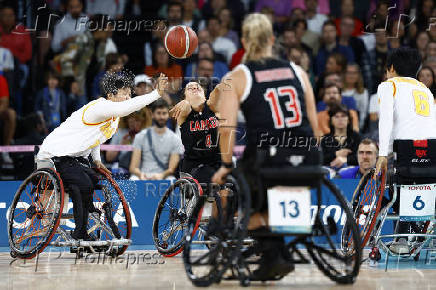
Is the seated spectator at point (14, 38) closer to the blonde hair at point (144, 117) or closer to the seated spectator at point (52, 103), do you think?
the seated spectator at point (52, 103)

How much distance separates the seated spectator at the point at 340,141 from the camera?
12.2 m

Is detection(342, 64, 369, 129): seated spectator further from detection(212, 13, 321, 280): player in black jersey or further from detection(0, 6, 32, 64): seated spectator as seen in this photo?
detection(212, 13, 321, 280): player in black jersey

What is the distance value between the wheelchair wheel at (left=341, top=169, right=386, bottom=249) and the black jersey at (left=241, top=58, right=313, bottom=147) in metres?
2.03

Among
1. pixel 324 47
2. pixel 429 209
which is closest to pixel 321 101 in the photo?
pixel 324 47

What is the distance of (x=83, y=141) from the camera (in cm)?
919

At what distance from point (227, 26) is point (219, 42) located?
1.21 ft

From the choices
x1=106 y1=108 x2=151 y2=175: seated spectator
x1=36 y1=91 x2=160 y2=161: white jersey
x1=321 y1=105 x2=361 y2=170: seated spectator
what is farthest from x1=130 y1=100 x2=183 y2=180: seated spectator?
x1=36 y1=91 x2=160 y2=161: white jersey

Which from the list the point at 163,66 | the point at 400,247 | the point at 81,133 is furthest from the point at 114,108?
the point at 163,66

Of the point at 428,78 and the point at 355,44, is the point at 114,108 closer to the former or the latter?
the point at 428,78

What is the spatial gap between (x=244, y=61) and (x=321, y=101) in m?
7.56

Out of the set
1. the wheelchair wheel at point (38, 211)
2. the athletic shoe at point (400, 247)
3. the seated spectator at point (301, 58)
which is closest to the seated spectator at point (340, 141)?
the seated spectator at point (301, 58)

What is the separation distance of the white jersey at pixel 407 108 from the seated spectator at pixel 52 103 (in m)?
6.83

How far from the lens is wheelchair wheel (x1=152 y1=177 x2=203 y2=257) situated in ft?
31.0

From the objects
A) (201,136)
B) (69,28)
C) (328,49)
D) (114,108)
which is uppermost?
(69,28)
